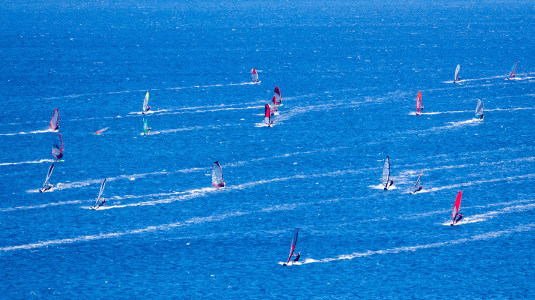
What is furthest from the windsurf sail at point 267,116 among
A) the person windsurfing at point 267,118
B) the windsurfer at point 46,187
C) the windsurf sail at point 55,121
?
the windsurfer at point 46,187

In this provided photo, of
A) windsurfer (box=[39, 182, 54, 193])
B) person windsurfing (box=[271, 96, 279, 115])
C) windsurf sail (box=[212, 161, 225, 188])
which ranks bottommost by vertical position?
person windsurfing (box=[271, 96, 279, 115])

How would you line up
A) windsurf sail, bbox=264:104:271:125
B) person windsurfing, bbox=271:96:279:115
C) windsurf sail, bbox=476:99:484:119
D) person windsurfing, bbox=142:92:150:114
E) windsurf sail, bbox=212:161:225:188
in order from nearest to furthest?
windsurf sail, bbox=212:161:225:188
windsurf sail, bbox=264:104:271:125
windsurf sail, bbox=476:99:484:119
person windsurfing, bbox=142:92:150:114
person windsurfing, bbox=271:96:279:115

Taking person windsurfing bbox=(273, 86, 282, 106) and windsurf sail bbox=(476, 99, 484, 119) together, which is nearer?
windsurf sail bbox=(476, 99, 484, 119)

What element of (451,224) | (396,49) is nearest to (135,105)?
(451,224)

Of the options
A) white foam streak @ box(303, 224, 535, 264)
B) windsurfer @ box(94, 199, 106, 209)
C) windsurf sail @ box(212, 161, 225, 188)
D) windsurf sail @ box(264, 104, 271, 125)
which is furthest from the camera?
windsurf sail @ box(264, 104, 271, 125)

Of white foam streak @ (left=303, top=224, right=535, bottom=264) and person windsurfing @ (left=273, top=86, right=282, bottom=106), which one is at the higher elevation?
white foam streak @ (left=303, top=224, right=535, bottom=264)

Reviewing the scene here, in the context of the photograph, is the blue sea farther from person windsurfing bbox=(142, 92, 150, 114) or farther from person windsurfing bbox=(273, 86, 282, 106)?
person windsurfing bbox=(273, 86, 282, 106)

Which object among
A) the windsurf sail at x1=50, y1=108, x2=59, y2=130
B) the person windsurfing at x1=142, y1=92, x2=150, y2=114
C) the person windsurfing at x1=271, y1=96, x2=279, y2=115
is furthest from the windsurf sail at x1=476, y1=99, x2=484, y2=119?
the windsurf sail at x1=50, y1=108, x2=59, y2=130

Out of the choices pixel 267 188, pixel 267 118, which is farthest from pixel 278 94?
pixel 267 188

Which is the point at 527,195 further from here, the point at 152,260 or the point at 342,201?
the point at 152,260
